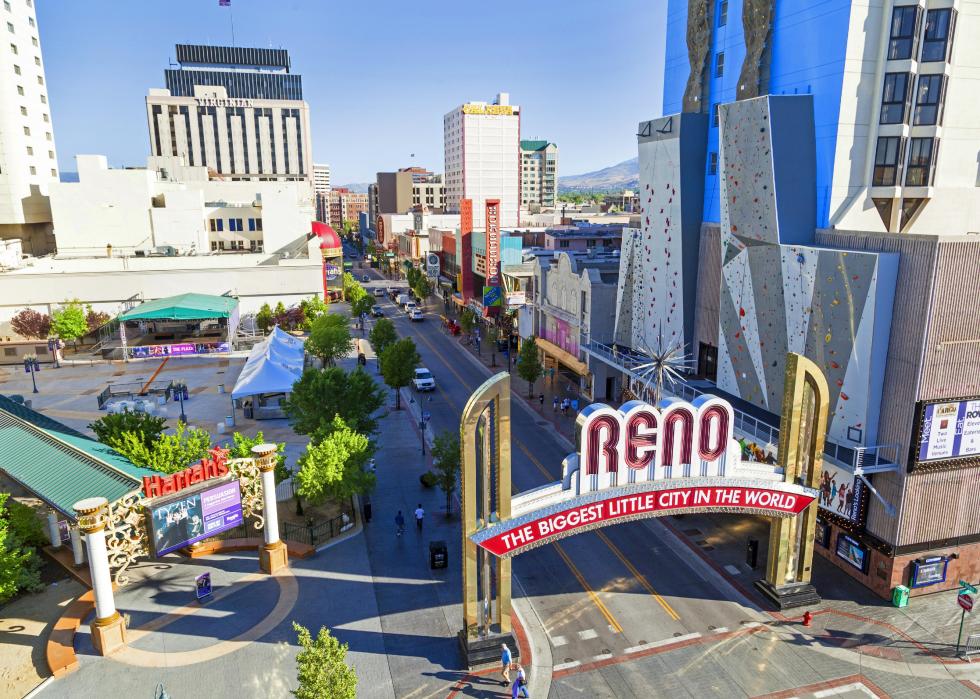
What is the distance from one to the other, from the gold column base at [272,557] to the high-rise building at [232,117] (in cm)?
17308

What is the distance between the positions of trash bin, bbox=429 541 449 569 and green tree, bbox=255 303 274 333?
60.5 m

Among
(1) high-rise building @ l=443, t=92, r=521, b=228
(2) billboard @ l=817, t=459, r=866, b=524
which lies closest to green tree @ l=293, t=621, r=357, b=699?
(2) billboard @ l=817, t=459, r=866, b=524

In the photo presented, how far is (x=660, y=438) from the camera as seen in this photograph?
2272cm

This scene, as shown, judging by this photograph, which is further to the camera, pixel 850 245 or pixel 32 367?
pixel 32 367

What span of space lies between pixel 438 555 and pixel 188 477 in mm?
11259

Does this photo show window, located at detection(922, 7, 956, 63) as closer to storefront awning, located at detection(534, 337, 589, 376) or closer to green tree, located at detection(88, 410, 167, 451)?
Result: storefront awning, located at detection(534, 337, 589, 376)

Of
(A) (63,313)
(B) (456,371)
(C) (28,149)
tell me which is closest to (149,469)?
(B) (456,371)

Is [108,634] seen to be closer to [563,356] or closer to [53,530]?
[53,530]

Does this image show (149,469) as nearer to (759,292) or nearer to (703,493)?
(703,493)

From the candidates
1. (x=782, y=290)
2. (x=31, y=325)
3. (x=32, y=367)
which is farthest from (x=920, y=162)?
(x=31, y=325)

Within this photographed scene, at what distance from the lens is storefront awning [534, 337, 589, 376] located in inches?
2087

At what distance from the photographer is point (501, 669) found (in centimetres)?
2295

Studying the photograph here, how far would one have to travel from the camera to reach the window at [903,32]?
98.2 feet

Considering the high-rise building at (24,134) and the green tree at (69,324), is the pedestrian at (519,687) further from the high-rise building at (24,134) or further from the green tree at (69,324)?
the high-rise building at (24,134)
